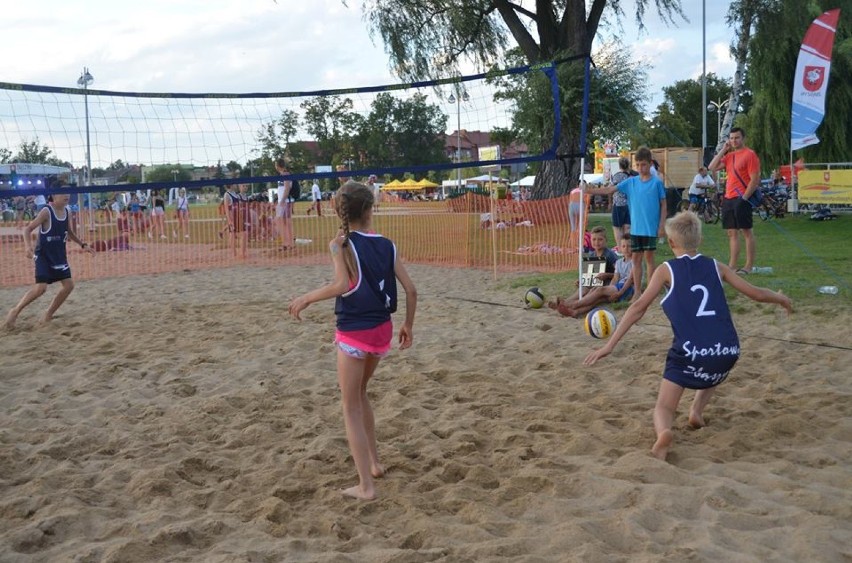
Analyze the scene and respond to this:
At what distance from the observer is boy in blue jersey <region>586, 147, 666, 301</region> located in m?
7.75

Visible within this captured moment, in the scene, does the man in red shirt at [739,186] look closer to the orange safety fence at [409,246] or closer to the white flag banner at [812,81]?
the orange safety fence at [409,246]

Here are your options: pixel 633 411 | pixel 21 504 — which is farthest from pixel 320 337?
pixel 21 504

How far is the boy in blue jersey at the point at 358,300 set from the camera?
11.5ft

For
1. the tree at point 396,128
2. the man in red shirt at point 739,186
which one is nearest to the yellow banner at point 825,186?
the tree at point 396,128

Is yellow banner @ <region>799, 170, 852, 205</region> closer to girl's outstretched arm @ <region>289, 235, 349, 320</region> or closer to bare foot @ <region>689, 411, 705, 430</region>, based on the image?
bare foot @ <region>689, 411, 705, 430</region>

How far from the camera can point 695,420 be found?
4316 millimetres

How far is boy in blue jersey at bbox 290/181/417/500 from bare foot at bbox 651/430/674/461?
1.41 metres

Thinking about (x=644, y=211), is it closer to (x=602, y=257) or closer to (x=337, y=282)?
(x=602, y=257)

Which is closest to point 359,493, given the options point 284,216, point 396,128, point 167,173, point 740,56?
point 167,173

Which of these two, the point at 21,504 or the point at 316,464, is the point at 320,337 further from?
the point at 21,504

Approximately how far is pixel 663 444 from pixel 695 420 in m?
0.57

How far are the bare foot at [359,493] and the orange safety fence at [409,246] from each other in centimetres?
825

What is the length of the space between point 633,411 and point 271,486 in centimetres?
222

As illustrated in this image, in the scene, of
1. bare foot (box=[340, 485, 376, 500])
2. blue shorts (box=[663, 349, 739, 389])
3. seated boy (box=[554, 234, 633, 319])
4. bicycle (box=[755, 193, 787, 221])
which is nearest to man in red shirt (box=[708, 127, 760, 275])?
seated boy (box=[554, 234, 633, 319])
